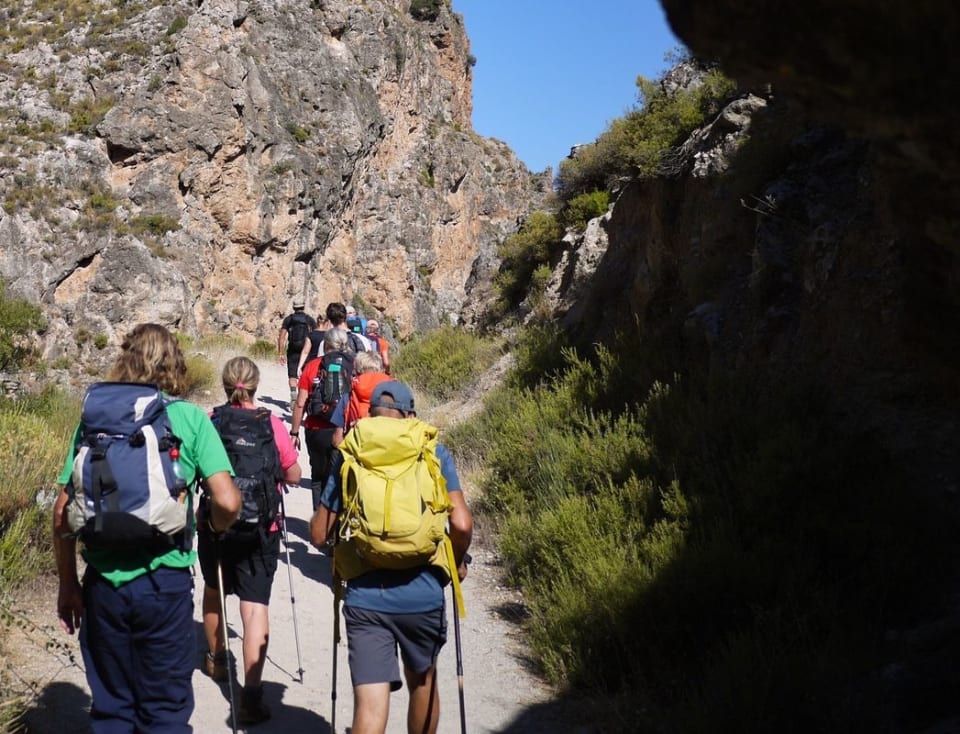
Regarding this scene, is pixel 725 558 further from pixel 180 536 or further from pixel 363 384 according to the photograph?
pixel 180 536

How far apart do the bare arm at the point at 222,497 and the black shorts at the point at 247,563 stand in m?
1.14

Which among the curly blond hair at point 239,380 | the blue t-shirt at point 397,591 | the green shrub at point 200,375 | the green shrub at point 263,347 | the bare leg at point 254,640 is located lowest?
the bare leg at point 254,640

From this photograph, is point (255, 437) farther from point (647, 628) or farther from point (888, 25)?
point (888, 25)

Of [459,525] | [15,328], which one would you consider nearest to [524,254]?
[15,328]

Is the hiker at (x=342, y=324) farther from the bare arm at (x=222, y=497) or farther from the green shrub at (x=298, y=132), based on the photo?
the green shrub at (x=298, y=132)

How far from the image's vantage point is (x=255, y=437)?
4.54m

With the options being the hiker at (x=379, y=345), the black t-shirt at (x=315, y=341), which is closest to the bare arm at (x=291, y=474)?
the hiker at (x=379, y=345)

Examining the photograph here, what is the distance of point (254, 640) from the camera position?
4586 mm

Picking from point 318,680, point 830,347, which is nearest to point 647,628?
point 318,680

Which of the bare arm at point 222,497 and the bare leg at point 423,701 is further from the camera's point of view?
the bare leg at point 423,701

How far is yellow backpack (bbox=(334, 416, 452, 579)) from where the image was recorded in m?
3.42

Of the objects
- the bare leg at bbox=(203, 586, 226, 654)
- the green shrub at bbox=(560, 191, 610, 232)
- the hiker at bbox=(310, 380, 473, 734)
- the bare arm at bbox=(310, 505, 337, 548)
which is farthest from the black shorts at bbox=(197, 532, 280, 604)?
the green shrub at bbox=(560, 191, 610, 232)

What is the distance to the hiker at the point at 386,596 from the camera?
3469mm

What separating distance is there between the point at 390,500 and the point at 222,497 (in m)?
0.67
